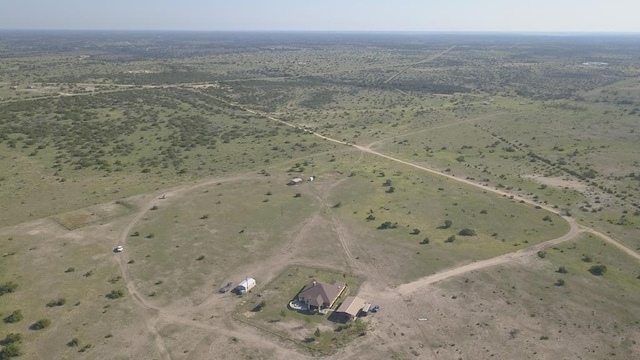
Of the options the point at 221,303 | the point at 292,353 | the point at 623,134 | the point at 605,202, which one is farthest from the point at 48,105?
the point at 623,134

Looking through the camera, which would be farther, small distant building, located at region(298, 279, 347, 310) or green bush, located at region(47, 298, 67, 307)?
green bush, located at region(47, 298, 67, 307)

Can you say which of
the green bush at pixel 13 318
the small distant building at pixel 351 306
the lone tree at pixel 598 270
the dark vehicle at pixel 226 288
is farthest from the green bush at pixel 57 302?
the lone tree at pixel 598 270

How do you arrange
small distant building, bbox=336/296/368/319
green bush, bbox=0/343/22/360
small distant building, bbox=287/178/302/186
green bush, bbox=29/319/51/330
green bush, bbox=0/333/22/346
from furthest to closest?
small distant building, bbox=287/178/302/186
small distant building, bbox=336/296/368/319
green bush, bbox=29/319/51/330
green bush, bbox=0/333/22/346
green bush, bbox=0/343/22/360

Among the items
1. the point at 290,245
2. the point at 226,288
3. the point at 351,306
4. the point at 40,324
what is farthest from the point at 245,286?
the point at 40,324

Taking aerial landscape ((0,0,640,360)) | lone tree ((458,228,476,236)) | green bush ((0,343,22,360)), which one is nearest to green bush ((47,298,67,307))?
aerial landscape ((0,0,640,360))

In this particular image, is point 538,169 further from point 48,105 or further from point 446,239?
point 48,105

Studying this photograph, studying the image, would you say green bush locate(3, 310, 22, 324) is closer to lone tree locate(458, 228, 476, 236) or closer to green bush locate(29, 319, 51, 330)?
green bush locate(29, 319, 51, 330)

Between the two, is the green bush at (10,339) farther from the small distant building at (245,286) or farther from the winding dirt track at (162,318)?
the small distant building at (245,286)
